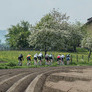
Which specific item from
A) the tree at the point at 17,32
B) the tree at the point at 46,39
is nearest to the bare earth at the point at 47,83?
the tree at the point at 46,39

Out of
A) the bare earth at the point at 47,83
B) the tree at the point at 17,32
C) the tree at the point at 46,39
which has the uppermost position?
the tree at the point at 17,32

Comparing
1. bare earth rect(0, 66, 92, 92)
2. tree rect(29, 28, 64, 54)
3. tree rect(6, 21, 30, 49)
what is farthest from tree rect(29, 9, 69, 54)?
tree rect(6, 21, 30, 49)

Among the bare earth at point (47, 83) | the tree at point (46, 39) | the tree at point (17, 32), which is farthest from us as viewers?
the tree at point (17, 32)

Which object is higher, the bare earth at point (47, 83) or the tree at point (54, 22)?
the tree at point (54, 22)

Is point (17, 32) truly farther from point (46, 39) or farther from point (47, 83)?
point (47, 83)

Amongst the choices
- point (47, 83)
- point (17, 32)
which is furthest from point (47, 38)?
point (17, 32)

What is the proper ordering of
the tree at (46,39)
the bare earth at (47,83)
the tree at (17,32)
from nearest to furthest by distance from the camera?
the bare earth at (47,83)
the tree at (46,39)
the tree at (17,32)

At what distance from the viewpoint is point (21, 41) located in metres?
70.1

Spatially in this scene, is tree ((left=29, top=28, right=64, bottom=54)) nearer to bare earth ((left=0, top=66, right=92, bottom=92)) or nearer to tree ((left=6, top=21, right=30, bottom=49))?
bare earth ((left=0, top=66, right=92, bottom=92))

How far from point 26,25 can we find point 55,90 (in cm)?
8364

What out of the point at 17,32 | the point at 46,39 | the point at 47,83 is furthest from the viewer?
the point at 17,32

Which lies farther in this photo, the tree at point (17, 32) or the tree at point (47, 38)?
the tree at point (17, 32)

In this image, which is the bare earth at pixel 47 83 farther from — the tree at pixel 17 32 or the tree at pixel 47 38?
the tree at pixel 17 32

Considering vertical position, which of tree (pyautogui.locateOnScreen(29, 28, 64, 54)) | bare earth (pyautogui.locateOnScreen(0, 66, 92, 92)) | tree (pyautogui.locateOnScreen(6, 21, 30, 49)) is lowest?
bare earth (pyautogui.locateOnScreen(0, 66, 92, 92))
